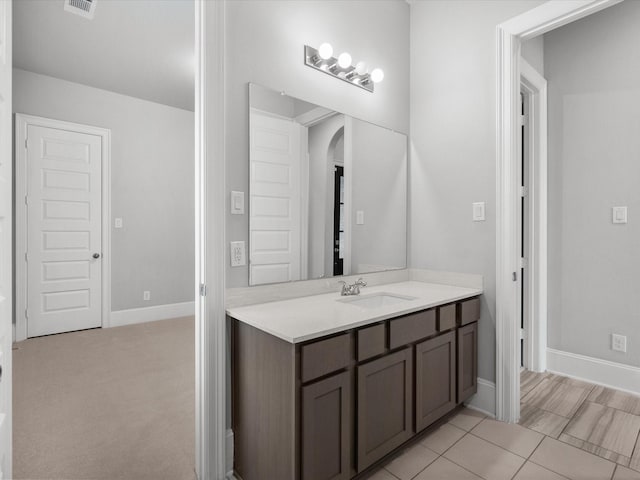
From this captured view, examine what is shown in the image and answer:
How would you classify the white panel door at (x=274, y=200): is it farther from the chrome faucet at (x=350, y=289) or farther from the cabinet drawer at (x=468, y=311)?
the cabinet drawer at (x=468, y=311)

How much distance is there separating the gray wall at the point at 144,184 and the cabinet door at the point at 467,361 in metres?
3.82

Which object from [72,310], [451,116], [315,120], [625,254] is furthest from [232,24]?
[72,310]

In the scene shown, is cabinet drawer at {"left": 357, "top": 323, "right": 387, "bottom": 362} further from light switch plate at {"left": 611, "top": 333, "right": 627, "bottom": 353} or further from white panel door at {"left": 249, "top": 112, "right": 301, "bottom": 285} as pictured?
light switch plate at {"left": 611, "top": 333, "right": 627, "bottom": 353}

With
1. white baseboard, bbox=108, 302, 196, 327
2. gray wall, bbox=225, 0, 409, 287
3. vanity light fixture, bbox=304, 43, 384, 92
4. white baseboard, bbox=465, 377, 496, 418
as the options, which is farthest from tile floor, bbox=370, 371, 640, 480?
white baseboard, bbox=108, 302, 196, 327

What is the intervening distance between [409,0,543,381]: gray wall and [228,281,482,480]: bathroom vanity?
502 mm

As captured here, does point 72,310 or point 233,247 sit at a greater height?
point 233,247

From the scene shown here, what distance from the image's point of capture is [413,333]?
1858 millimetres

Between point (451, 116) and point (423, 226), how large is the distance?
0.79 metres

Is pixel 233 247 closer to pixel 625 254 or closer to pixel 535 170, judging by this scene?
pixel 535 170

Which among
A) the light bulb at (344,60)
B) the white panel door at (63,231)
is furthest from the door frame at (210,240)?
the white panel door at (63,231)

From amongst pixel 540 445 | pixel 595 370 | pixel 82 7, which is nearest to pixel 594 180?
pixel 595 370

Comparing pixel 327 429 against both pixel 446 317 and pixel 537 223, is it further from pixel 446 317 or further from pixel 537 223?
pixel 537 223

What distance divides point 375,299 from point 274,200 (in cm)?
90

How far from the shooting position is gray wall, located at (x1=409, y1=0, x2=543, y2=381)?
2326mm
